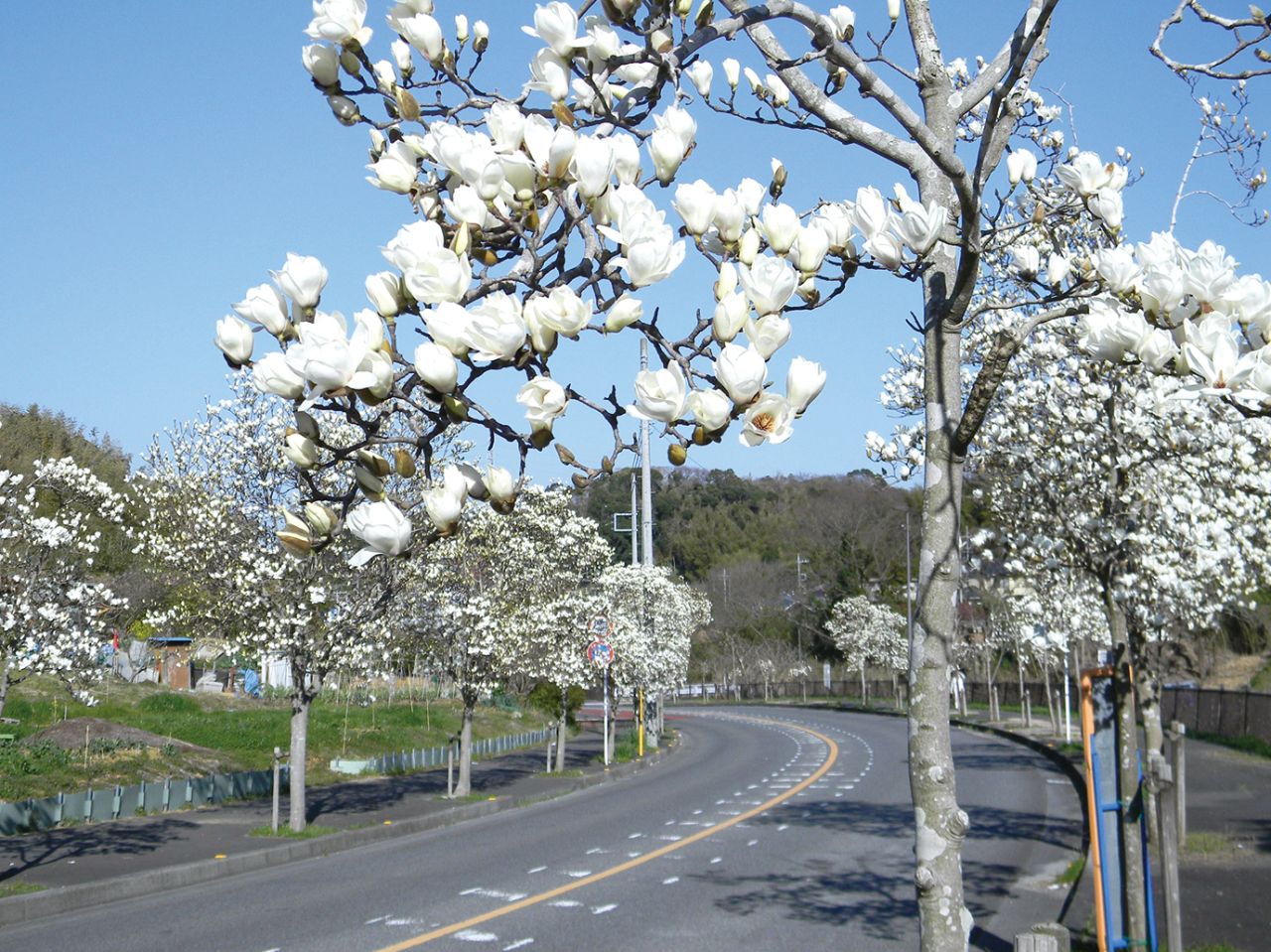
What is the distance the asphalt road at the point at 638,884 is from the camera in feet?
29.1

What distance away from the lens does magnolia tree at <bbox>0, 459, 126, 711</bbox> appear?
10.4 metres

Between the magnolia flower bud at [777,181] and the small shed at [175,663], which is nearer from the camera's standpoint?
the magnolia flower bud at [777,181]

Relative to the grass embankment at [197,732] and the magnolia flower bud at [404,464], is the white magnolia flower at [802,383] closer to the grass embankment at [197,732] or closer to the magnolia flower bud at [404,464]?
the magnolia flower bud at [404,464]

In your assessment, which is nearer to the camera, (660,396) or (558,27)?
(660,396)

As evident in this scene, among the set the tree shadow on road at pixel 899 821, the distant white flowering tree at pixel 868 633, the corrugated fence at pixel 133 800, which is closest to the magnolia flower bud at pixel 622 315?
the tree shadow on road at pixel 899 821

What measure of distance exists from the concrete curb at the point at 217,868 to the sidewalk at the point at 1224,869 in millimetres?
9082

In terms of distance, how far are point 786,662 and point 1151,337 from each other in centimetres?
7025

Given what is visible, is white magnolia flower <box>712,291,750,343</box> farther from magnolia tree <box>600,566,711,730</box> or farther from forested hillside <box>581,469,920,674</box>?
forested hillside <box>581,469,920,674</box>

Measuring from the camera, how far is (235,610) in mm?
13891

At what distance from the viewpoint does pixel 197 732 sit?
2300cm

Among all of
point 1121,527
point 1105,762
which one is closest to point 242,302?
point 1105,762

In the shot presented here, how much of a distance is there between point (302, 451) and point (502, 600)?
18747 mm

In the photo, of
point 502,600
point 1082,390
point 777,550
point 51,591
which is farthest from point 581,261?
point 777,550

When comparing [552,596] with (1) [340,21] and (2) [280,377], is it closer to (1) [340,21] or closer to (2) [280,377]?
(1) [340,21]
